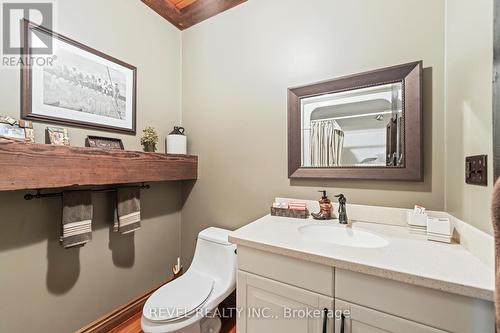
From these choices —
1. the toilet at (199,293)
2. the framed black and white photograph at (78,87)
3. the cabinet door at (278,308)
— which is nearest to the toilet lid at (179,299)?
the toilet at (199,293)

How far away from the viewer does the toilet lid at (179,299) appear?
3.68 feet

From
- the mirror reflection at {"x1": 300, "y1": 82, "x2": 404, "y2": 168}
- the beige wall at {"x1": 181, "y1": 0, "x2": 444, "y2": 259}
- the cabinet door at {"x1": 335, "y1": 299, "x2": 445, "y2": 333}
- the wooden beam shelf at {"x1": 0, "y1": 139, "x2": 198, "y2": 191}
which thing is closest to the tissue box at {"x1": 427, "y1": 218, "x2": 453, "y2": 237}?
the beige wall at {"x1": 181, "y1": 0, "x2": 444, "y2": 259}

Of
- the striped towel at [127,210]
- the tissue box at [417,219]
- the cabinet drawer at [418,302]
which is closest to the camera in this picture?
the cabinet drawer at [418,302]

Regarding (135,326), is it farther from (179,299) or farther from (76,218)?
(76,218)

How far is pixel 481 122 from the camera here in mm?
771

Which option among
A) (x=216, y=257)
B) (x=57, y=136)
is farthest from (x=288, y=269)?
(x=57, y=136)

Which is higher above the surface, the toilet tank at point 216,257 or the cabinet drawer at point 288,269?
the cabinet drawer at point 288,269

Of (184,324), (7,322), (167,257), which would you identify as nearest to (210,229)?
(167,257)

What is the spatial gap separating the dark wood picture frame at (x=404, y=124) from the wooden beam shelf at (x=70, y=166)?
40.3 inches

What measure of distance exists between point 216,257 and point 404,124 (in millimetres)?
1500

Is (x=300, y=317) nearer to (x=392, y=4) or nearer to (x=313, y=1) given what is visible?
(x=392, y=4)

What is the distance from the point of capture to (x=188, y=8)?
1.82m

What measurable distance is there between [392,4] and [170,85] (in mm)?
1738

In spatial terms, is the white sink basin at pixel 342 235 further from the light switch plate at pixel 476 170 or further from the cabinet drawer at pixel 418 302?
the light switch plate at pixel 476 170
